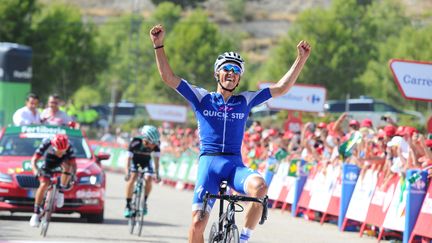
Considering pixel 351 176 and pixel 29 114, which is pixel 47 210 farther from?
pixel 351 176

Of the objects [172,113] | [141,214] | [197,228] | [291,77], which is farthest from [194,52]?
[197,228]

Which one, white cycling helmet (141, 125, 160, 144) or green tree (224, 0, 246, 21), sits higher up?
green tree (224, 0, 246, 21)

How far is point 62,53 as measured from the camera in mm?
92500

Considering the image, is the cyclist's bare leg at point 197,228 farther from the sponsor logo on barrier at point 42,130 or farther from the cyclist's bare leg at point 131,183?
the sponsor logo on barrier at point 42,130

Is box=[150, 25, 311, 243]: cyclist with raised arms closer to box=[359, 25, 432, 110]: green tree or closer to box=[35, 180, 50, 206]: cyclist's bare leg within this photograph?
box=[35, 180, 50, 206]: cyclist's bare leg

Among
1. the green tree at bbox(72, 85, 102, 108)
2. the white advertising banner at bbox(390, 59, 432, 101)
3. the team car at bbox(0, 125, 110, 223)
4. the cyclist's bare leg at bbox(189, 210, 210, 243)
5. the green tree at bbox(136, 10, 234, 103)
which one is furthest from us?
the green tree at bbox(72, 85, 102, 108)

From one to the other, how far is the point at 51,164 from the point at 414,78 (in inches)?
217

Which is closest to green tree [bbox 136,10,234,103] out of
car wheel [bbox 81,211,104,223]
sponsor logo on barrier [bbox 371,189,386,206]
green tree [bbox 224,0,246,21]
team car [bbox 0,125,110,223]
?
team car [bbox 0,125,110,223]

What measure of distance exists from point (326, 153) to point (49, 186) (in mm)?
6874

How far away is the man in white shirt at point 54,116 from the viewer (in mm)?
22641

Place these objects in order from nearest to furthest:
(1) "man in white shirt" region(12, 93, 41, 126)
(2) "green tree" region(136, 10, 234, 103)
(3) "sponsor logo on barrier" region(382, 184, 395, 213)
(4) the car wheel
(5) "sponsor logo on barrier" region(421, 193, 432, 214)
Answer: (5) "sponsor logo on barrier" region(421, 193, 432, 214), (3) "sponsor logo on barrier" region(382, 184, 395, 213), (4) the car wheel, (1) "man in white shirt" region(12, 93, 41, 126), (2) "green tree" region(136, 10, 234, 103)

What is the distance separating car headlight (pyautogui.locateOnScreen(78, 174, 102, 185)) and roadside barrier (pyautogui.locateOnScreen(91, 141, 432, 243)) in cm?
402

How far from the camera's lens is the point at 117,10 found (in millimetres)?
195250

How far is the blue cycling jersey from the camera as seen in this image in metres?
11.2
